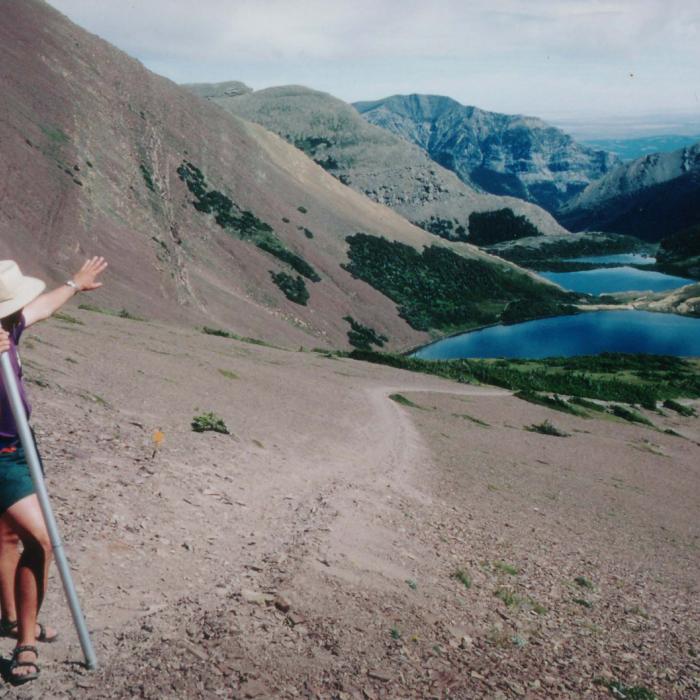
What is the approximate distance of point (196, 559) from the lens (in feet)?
33.1

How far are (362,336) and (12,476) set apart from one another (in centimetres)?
9626

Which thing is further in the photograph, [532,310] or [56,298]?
[532,310]

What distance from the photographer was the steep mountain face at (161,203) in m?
59.1

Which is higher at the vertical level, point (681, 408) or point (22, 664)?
point (22, 664)

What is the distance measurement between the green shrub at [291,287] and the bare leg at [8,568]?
9115 cm

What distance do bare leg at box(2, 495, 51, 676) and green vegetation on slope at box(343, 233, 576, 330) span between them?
4537 inches

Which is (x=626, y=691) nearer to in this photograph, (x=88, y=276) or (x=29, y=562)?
(x=29, y=562)

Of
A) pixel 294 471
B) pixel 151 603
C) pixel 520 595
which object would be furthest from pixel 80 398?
pixel 520 595

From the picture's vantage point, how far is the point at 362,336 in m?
102

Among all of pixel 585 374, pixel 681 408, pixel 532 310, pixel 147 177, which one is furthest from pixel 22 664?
pixel 532 310

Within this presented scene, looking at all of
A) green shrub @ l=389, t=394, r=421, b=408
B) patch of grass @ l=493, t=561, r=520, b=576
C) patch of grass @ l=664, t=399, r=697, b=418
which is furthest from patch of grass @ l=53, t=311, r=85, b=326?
patch of grass @ l=664, t=399, r=697, b=418

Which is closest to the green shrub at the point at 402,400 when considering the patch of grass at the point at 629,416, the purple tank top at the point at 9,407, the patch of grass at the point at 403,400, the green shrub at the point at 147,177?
the patch of grass at the point at 403,400

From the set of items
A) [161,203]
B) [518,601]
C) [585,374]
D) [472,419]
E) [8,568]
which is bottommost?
[585,374]

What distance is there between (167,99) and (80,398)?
10818cm
